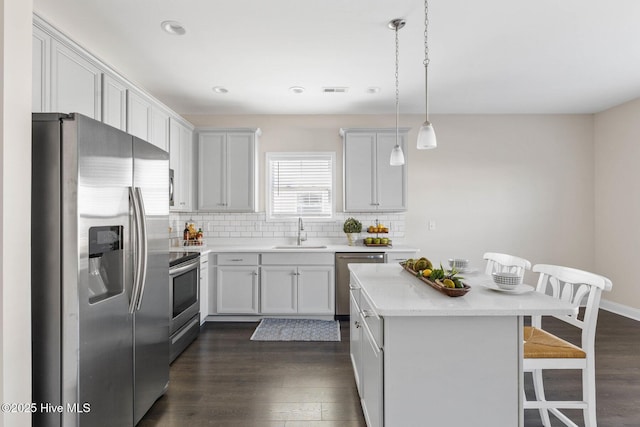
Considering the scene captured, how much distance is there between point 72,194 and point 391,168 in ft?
11.6

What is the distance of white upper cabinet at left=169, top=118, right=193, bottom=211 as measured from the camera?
149 inches

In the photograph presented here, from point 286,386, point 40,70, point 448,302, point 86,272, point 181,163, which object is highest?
point 40,70

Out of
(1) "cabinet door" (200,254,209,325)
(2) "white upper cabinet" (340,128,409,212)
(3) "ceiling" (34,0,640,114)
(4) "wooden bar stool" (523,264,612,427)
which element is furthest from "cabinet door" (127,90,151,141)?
(4) "wooden bar stool" (523,264,612,427)

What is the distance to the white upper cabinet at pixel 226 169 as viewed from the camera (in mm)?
4336

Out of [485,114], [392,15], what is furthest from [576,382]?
[485,114]

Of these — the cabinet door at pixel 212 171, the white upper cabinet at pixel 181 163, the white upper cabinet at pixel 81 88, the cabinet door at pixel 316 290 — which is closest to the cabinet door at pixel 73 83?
the white upper cabinet at pixel 81 88

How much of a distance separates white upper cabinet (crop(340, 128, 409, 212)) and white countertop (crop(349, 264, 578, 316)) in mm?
2379

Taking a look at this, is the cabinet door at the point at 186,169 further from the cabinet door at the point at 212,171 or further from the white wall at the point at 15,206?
the white wall at the point at 15,206

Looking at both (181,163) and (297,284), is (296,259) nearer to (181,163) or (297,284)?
(297,284)

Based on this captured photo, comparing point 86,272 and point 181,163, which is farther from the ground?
point 181,163

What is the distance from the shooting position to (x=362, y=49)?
113 inches

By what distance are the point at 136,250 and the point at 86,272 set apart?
0.36 m

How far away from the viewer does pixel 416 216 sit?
468cm

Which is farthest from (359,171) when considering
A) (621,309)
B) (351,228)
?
(621,309)
